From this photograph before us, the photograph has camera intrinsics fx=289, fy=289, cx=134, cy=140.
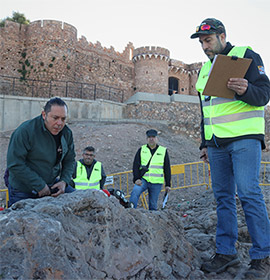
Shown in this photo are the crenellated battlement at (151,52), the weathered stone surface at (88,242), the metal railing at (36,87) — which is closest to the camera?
the weathered stone surface at (88,242)

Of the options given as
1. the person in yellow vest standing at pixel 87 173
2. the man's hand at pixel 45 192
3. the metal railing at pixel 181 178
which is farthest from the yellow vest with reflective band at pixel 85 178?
the metal railing at pixel 181 178

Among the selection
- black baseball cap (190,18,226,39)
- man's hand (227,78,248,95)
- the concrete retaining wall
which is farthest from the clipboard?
the concrete retaining wall

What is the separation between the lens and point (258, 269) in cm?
210

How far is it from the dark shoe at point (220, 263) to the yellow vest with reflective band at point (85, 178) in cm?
348

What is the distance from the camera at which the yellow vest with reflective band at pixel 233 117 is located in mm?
2365

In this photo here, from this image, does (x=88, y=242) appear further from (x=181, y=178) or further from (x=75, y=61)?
(x=75, y=61)

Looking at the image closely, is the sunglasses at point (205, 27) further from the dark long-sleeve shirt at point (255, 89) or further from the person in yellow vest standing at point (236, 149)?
the dark long-sleeve shirt at point (255, 89)

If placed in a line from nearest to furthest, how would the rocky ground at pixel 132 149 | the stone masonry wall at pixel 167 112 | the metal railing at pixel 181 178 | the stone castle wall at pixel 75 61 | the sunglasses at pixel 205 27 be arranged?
1. the sunglasses at pixel 205 27
2. the rocky ground at pixel 132 149
3. the metal railing at pixel 181 178
4. the stone masonry wall at pixel 167 112
5. the stone castle wall at pixel 75 61

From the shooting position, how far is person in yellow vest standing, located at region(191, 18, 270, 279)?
219 centimetres

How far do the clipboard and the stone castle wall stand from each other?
19873 mm

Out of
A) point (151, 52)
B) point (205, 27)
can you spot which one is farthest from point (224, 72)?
point (151, 52)

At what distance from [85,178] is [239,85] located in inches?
153

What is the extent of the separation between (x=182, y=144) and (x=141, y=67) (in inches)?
530

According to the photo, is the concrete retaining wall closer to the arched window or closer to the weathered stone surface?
the arched window
